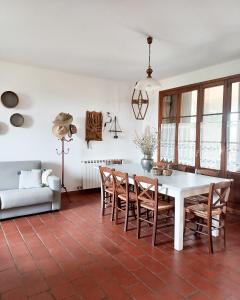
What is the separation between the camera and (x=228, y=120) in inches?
155

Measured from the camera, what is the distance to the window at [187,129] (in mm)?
4547

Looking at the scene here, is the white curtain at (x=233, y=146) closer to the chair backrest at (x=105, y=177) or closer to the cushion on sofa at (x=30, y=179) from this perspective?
the chair backrest at (x=105, y=177)

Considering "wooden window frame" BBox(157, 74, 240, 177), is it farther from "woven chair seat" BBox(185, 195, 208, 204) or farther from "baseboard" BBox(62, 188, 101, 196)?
"baseboard" BBox(62, 188, 101, 196)

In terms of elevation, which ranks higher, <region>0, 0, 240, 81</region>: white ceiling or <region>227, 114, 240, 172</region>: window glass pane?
<region>0, 0, 240, 81</region>: white ceiling

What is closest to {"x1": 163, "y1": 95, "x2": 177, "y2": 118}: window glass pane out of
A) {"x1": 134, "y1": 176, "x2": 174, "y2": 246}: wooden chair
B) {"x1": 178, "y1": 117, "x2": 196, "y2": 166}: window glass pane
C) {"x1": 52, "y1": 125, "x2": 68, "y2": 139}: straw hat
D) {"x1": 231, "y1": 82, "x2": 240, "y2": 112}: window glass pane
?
{"x1": 178, "y1": 117, "x2": 196, "y2": 166}: window glass pane

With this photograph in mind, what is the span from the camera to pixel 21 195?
11.1ft

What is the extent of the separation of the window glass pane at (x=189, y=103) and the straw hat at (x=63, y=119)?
2.32 m

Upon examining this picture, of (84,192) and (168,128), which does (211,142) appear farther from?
(84,192)

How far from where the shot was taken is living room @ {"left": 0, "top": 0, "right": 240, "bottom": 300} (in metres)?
2.17

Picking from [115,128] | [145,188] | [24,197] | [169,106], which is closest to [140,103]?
[169,106]

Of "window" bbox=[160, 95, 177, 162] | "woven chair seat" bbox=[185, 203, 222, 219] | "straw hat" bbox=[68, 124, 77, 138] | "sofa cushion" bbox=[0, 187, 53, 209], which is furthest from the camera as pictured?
"window" bbox=[160, 95, 177, 162]

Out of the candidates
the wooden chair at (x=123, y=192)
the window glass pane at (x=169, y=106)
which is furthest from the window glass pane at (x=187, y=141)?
the wooden chair at (x=123, y=192)

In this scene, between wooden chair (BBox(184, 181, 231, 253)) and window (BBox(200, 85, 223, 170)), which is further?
window (BBox(200, 85, 223, 170))

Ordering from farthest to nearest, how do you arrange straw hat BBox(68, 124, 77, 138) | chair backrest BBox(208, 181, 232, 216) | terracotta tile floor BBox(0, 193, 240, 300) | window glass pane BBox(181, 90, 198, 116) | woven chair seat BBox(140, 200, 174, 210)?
1. straw hat BBox(68, 124, 77, 138)
2. window glass pane BBox(181, 90, 198, 116)
3. woven chair seat BBox(140, 200, 174, 210)
4. chair backrest BBox(208, 181, 232, 216)
5. terracotta tile floor BBox(0, 193, 240, 300)
